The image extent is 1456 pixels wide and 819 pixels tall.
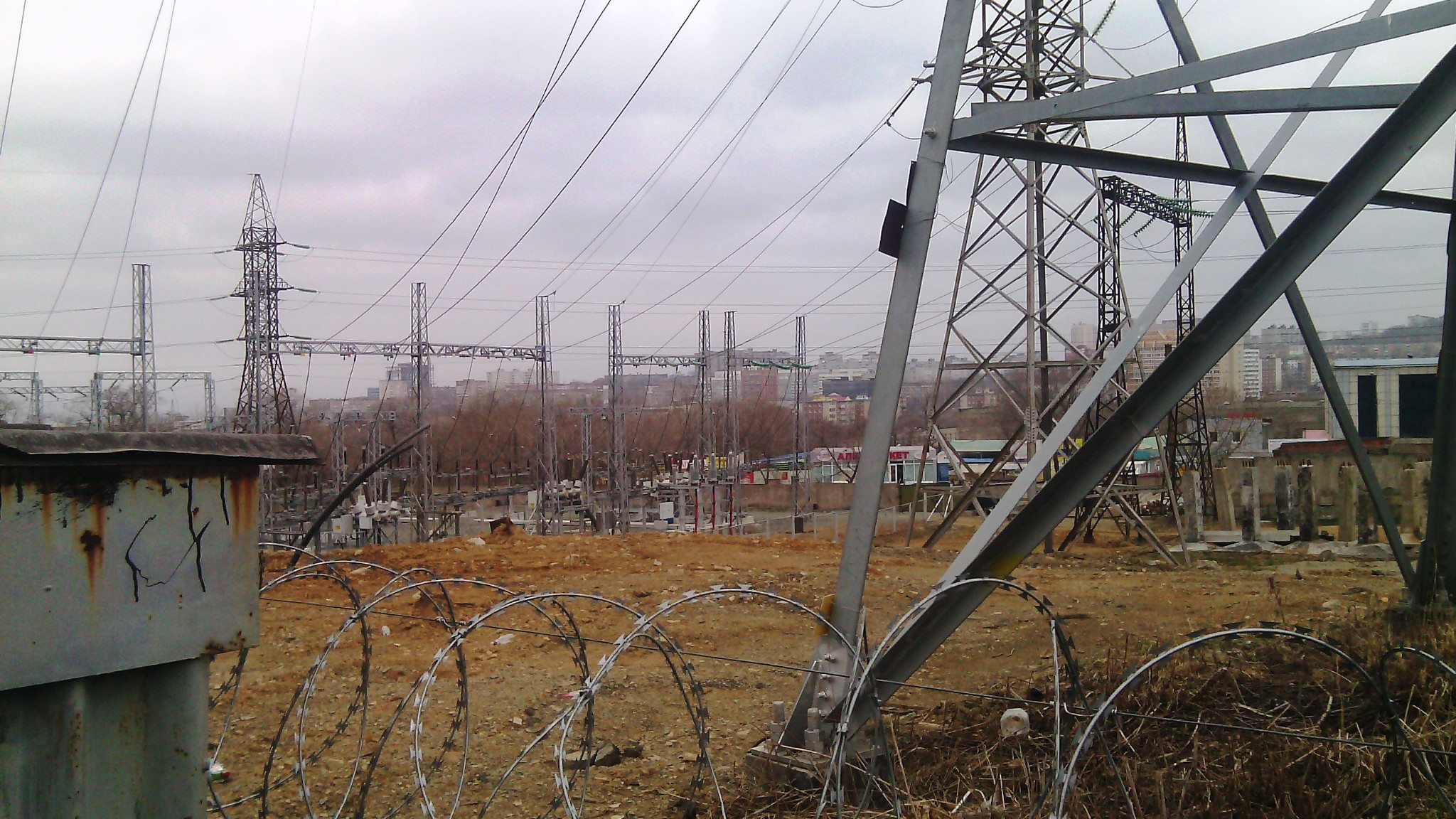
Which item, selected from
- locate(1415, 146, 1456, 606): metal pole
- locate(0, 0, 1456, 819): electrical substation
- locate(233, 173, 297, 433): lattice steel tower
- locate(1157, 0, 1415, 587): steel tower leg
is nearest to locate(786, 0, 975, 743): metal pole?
locate(0, 0, 1456, 819): electrical substation

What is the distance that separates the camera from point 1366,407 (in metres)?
31.1

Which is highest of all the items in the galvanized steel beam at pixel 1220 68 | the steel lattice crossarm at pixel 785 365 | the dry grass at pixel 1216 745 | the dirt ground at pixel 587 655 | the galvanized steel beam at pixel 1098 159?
the steel lattice crossarm at pixel 785 365

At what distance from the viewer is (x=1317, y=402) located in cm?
4697

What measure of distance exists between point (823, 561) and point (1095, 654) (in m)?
7.91

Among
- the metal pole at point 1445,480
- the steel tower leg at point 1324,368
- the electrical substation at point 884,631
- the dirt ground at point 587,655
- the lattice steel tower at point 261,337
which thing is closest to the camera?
the electrical substation at point 884,631

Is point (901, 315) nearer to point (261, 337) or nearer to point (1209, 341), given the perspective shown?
point (1209, 341)

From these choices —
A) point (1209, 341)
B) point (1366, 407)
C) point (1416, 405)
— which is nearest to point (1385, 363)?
point (1366, 407)

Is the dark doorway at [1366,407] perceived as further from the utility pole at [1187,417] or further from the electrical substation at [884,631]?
the electrical substation at [884,631]

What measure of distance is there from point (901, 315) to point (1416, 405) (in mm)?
30827

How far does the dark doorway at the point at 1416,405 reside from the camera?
92.0ft

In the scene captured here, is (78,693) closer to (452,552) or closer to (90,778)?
(90,778)

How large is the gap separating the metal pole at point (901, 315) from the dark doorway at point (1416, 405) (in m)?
29.3

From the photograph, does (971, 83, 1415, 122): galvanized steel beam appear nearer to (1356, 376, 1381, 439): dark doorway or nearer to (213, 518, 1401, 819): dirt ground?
(213, 518, 1401, 819): dirt ground

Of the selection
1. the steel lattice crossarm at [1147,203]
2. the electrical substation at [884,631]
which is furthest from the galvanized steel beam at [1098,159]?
the steel lattice crossarm at [1147,203]
